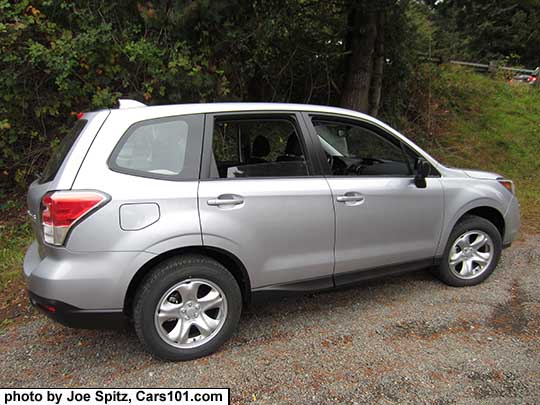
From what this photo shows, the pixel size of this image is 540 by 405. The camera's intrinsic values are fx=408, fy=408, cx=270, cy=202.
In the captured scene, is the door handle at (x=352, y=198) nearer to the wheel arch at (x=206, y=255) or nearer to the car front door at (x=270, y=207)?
the car front door at (x=270, y=207)

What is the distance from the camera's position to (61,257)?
246 cm

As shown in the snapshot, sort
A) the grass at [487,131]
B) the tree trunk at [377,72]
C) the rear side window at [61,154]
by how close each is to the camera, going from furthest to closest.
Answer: the tree trunk at [377,72] < the grass at [487,131] < the rear side window at [61,154]

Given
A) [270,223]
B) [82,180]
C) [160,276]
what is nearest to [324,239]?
[270,223]

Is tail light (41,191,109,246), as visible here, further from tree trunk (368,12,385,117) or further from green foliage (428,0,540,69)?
green foliage (428,0,540,69)

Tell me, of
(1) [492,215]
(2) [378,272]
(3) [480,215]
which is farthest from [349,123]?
(1) [492,215]

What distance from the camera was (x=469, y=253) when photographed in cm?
388

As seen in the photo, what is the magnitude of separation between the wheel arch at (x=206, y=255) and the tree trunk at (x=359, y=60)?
574 centimetres

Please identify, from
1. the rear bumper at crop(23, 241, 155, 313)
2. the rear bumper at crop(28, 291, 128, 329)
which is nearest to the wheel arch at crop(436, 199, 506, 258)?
the rear bumper at crop(23, 241, 155, 313)

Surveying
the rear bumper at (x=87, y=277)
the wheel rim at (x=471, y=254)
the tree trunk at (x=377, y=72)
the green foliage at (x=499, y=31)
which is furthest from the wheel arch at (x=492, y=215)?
the green foliage at (x=499, y=31)

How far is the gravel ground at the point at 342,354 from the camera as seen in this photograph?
8.25 feet

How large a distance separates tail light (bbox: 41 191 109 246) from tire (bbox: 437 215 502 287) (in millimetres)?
3002

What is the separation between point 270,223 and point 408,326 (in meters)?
1.41

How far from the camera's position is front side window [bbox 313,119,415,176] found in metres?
3.41

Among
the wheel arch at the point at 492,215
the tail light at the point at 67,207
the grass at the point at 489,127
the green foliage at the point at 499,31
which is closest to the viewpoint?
the tail light at the point at 67,207
